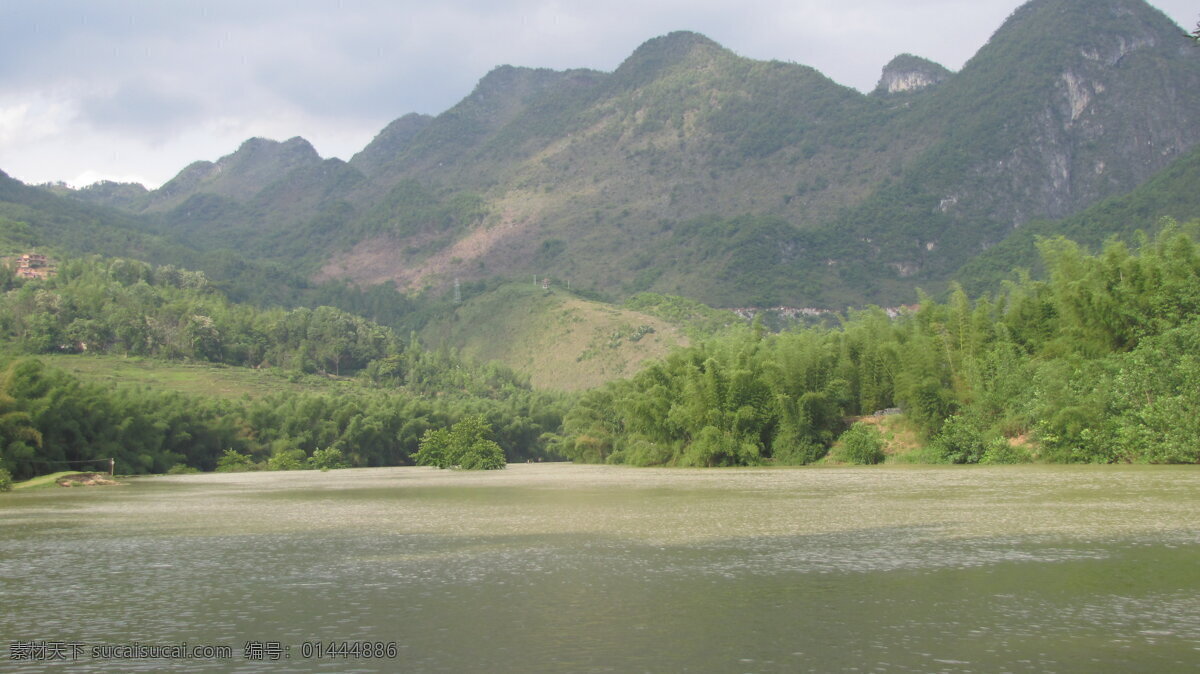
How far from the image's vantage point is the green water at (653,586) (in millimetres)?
8297

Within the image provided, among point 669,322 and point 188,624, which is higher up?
point 669,322

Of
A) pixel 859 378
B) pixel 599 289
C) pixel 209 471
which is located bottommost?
pixel 209 471

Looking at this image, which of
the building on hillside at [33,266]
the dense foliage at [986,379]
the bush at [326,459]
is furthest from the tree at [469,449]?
the building on hillside at [33,266]

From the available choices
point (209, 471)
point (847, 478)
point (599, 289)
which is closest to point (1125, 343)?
point (847, 478)

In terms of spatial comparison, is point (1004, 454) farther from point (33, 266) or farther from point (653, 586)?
point (33, 266)

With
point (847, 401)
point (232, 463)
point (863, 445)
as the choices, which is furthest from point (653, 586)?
point (232, 463)

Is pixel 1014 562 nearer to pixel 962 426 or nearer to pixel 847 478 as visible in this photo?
pixel 847 478

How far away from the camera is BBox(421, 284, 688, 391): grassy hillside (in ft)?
416

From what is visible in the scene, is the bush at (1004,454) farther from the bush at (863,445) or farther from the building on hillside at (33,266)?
the building on hillside at (33,266)

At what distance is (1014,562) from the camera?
12219mm

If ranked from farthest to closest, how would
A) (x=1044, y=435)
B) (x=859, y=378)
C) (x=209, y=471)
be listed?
(x=209, y=471), (x=859, y=378), (x=1044, y=435)

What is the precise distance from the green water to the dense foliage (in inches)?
446

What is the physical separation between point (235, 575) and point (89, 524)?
10341 mm

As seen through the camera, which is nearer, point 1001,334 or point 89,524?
point 89,524
